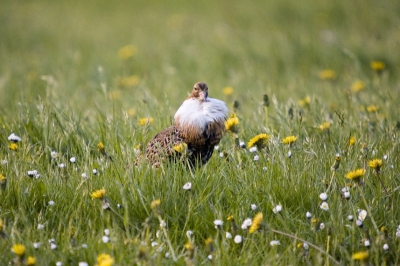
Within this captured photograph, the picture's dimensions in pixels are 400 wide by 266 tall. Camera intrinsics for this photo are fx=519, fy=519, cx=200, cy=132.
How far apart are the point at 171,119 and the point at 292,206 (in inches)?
54.5

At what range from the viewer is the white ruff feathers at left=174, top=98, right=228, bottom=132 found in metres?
3.38

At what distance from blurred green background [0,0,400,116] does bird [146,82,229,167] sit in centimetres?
88

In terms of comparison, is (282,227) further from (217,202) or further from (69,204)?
(69,204)

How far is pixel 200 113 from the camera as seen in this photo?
3.43 meters

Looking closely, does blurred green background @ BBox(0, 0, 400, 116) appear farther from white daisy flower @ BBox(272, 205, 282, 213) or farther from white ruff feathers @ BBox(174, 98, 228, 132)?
white daisy flower @ BBox(272, 205, 282, 213)

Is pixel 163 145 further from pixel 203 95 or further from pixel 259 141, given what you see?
pixel 259 141

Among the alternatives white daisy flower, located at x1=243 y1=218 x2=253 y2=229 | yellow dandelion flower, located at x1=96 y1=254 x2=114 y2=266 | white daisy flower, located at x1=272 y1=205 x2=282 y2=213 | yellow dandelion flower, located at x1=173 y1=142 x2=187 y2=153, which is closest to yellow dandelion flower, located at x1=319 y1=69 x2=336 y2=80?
yellow dandelion flower, located at x1=173 y1=142 x2=187 y2=153

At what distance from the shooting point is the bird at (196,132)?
3.38 meters

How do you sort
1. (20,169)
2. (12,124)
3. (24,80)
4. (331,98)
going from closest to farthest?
(20,169), (12,124), (331,98), (24,80)

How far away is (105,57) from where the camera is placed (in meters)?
8.16

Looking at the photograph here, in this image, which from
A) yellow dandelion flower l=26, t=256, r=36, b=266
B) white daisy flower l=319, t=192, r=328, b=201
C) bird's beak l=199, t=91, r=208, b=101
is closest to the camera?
yellow dandelion flower l=26, t=256, r=36, b=266

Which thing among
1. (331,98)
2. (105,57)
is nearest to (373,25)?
(331,98)

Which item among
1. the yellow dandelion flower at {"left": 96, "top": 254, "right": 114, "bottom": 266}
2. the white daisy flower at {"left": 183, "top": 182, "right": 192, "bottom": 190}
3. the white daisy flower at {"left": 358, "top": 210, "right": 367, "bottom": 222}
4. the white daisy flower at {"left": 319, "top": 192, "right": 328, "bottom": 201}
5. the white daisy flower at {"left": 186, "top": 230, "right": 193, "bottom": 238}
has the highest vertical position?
the white daisy flower at {"left": 183, "top": 182, "right": 192, "bottom": 190}

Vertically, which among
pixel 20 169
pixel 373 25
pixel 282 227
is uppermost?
pixel 373 25
